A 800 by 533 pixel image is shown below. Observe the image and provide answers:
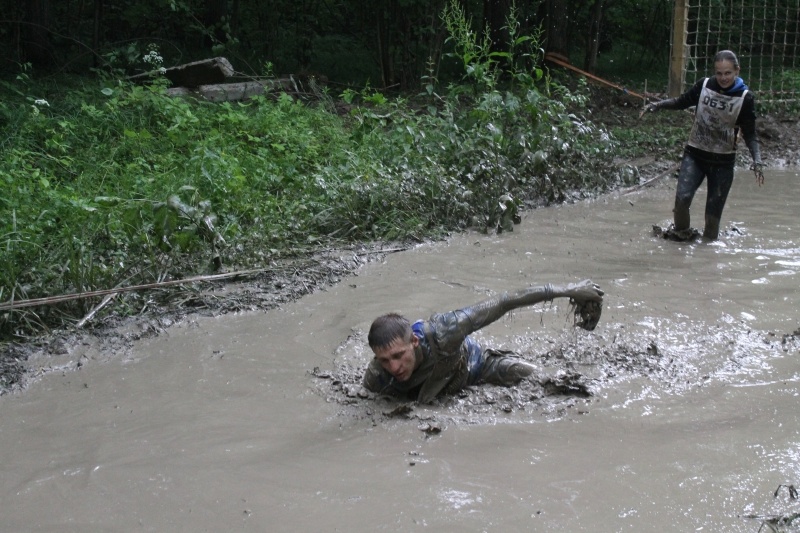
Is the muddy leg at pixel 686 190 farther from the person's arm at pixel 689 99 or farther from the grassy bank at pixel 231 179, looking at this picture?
the grassy bank at pixel 231 179

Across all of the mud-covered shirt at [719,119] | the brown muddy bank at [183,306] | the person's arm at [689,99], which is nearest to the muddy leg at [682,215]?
the mud-covered shirt at [719,119]

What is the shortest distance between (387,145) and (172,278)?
3752 millimetres

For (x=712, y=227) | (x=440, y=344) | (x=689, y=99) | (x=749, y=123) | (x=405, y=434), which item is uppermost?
(x=689, y=99)

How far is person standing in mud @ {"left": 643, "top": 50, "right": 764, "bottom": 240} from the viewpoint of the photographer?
24.1ft

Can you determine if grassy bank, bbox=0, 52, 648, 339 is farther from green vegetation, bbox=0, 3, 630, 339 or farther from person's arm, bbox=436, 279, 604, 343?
person's arm, bbox=436, 279, 604, 343

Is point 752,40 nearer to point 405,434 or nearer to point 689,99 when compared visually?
point 689,99

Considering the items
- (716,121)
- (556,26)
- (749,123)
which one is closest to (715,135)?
(716,121)

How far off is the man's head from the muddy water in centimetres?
30

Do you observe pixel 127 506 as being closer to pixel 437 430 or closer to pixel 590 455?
pixel 437 430

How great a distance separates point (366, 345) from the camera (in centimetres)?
533

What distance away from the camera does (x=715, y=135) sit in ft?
24.8

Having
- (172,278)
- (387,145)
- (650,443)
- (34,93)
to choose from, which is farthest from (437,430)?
(34,93)

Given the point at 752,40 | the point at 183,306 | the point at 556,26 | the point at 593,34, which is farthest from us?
the point at 593,34

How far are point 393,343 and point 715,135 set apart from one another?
468cm
